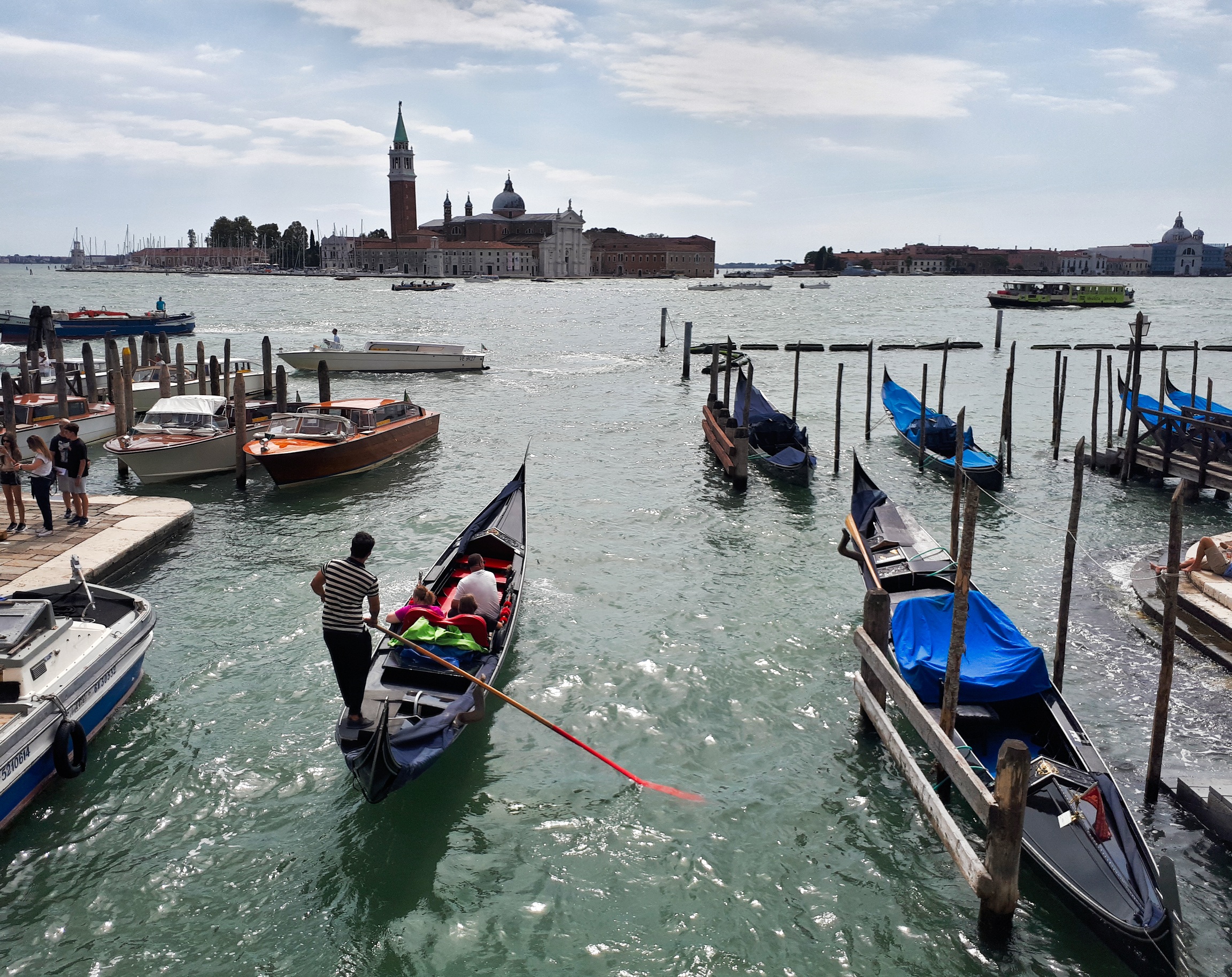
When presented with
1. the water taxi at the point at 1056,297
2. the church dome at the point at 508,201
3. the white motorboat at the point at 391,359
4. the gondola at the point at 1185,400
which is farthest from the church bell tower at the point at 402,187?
the gondola at the point at 1185,400

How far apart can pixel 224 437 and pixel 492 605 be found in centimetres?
918

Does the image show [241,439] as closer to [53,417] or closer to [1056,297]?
[53,417]

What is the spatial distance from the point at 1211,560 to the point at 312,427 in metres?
12.6

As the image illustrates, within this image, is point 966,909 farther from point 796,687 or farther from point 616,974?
point 796,687

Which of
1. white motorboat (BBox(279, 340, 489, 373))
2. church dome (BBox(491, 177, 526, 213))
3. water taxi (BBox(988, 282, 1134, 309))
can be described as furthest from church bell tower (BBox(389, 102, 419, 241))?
white motorboat (BBox(279, 340, 489, 373))

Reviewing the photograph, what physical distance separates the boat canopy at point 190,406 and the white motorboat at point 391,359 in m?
15.1

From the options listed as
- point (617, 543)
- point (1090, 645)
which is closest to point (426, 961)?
point (1090, 645)

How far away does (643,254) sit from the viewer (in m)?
150

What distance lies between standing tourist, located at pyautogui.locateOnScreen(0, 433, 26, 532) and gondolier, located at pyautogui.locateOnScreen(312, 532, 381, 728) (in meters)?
6.88

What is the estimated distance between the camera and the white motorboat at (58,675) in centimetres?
572

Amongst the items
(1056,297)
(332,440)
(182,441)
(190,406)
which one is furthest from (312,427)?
(1056,297)

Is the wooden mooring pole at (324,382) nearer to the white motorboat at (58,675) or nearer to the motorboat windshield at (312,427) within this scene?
the motorboat windshield at (312,427)

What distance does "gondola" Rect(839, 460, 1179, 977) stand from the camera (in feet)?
15.3

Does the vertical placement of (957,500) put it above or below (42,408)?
below
